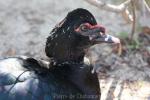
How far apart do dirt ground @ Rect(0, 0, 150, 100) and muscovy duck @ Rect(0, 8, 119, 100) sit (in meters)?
0.72

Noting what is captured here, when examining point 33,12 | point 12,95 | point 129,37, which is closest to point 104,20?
point 129,37

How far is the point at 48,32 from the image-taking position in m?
5.50

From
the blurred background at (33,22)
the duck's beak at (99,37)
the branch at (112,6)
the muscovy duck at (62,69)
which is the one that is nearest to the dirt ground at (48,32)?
the blurred background at (33,22)

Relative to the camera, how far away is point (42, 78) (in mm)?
3836

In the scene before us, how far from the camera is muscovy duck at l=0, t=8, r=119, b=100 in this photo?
376cm

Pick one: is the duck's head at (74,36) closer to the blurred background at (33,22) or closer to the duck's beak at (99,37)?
the duck's beak at (99,37)

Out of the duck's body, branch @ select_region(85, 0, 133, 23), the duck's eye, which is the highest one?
branch @ select_region(85, 0, 133, 23)

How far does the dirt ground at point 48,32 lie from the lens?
193 inches

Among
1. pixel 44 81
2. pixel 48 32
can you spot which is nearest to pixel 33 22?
pixel 48 32

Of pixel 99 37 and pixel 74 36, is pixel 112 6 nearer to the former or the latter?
pixel 99 37

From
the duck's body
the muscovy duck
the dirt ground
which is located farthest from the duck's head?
the dirt ground

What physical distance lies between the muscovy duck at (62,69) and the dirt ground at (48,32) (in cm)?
72

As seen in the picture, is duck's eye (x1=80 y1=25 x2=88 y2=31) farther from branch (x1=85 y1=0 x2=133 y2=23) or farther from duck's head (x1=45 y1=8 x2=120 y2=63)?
branch (x1=85 y1=0 x2=133 y2=23)

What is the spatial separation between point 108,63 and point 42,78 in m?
1.44
